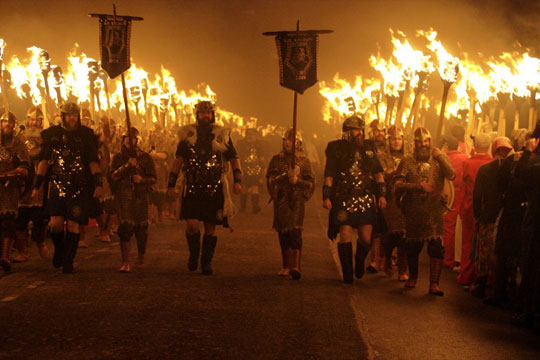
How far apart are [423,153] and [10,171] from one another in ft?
17.5

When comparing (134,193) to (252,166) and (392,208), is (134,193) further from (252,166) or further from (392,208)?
(252,166)

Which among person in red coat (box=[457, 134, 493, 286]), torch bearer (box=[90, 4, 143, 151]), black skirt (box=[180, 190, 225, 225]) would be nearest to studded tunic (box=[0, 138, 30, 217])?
torch bearer (box=[90, 4, 143, 151])

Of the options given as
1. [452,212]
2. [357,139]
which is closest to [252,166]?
[452,212]

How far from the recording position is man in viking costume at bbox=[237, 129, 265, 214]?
2316 centimetres

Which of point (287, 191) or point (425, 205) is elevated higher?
point (287, 191)

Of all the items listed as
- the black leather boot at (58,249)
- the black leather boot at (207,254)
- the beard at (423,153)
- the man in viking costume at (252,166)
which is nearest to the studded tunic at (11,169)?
the black leather boot at (58,249)

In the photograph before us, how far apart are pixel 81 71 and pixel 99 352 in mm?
21932

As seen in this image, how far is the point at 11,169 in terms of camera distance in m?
11.8

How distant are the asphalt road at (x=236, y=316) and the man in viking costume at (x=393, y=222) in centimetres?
36

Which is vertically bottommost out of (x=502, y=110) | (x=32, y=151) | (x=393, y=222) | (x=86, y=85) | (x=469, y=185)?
(x=393, y=222)

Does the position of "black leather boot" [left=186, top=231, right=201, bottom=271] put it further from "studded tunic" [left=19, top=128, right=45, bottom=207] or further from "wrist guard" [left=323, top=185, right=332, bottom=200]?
"studded tunic" [left=19, top=128, right=45, bottom=207]

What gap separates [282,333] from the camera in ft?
25.4

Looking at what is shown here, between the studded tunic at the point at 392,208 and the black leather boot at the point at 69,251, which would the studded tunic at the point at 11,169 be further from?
the studded tunic at the point at 392,208

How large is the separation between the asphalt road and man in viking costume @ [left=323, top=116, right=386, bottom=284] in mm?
553
